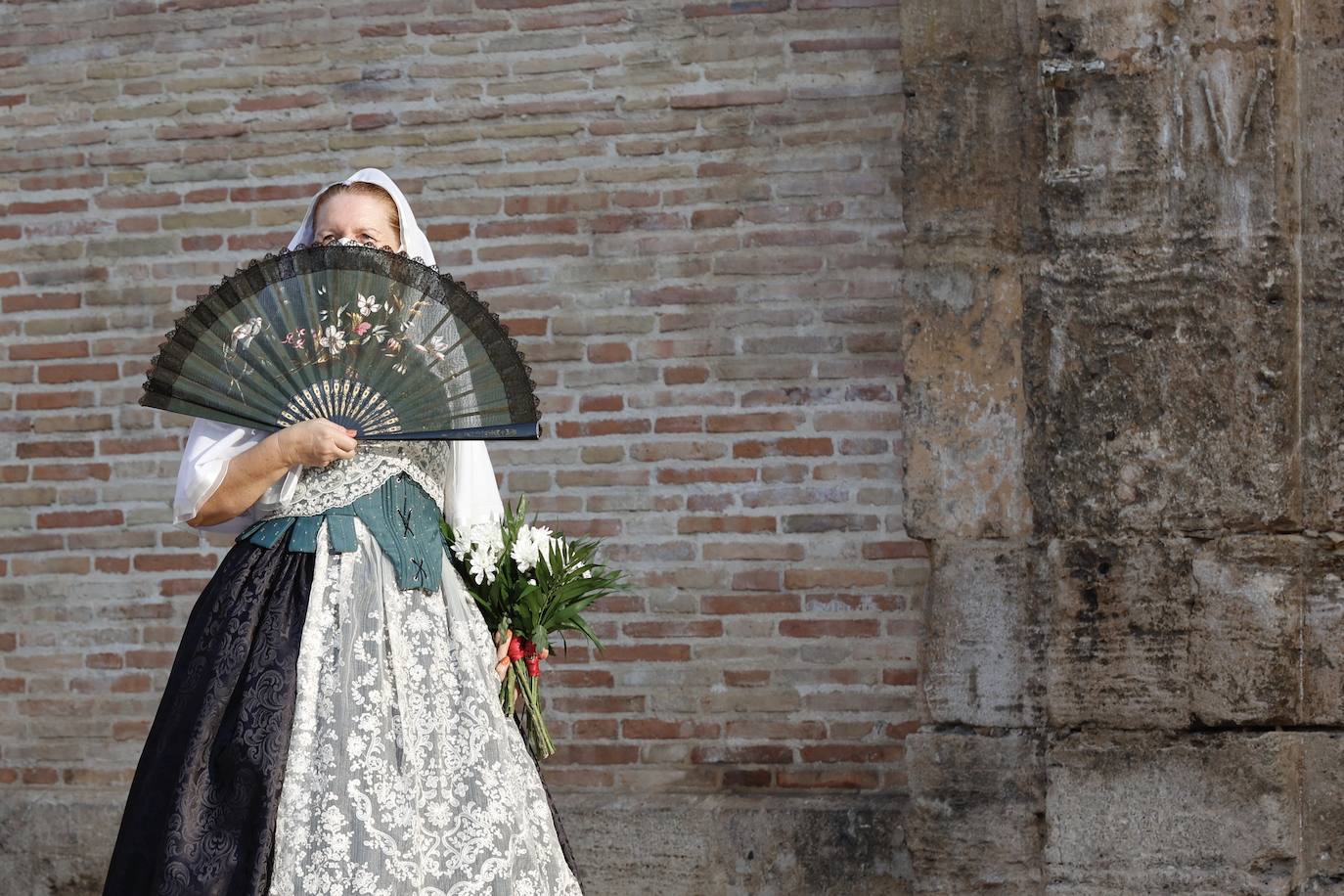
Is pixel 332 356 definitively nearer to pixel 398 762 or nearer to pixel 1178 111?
pixel 398 762

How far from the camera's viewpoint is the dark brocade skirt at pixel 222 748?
296 cm

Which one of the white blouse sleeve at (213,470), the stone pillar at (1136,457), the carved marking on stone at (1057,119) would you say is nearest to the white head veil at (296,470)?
the white blouse sleeve at (213,470)

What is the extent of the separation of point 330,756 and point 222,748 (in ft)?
0.72

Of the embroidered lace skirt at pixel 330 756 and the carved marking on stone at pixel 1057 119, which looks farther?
the carved marking on stone at pixel 1057 119

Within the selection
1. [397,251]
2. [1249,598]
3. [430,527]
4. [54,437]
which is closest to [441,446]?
[430,527]

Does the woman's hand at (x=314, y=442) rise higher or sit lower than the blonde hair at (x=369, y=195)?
lower

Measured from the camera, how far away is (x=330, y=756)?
2998 mm

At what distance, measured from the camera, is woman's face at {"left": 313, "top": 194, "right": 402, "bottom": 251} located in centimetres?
335

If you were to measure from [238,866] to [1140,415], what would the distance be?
2184 mm

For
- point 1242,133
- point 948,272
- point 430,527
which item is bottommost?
point 430,527

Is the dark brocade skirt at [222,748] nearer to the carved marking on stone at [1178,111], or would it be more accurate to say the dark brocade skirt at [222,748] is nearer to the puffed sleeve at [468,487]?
the puffed sleeve at [468,487]

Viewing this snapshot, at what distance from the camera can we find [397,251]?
3381 mm

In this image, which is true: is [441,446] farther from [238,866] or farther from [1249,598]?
[1249,598]

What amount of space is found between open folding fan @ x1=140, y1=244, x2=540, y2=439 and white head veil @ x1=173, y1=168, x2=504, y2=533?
59 millimetres
